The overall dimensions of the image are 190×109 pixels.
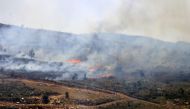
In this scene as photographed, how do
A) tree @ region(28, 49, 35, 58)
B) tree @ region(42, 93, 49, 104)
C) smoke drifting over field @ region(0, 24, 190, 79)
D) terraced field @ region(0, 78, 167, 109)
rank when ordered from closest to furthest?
terraced field @ region(0, 78, 167, 109) < tree @ region(42, 93, 49, 104) < smoke drifting over field @ region(0, 24, 190, 79) < tree @ region(28, 49, 35, 58)

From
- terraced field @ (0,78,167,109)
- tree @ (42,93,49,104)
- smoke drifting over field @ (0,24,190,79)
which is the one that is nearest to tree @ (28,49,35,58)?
smoke drifting over field @ (0,24,190,79)

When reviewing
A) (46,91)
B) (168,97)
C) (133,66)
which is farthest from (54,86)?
(133,66)

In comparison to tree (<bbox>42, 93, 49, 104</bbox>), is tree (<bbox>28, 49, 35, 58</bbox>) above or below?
above

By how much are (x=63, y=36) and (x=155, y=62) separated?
4228cm

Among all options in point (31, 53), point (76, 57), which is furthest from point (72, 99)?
point (31, 53)

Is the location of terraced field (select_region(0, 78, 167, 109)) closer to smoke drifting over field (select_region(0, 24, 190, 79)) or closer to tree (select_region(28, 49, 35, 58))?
smoke drifting over field (select_region(0, 24, 190, 79))

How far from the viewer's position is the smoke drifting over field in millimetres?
112625

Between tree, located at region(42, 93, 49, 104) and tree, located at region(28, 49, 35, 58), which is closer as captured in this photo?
tree, located at region(42, 93, 49, 104)

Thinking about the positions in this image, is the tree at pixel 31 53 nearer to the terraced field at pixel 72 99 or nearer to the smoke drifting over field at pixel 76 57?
the smoke drifting over field at pixel 76 57

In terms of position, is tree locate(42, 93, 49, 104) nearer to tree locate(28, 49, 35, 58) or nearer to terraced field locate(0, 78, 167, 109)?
terraced field locate(0, 78, 167, 109)

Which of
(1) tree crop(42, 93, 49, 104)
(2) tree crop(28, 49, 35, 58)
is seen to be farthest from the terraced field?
(2) tree crop(28, 49, 35, 58)

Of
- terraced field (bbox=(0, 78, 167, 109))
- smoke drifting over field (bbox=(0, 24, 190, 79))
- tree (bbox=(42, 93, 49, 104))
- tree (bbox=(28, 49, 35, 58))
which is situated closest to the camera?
terraced field (bbox=(0, 78, 167, 109))

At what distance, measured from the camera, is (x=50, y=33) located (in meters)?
172

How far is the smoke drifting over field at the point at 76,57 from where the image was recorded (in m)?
113
